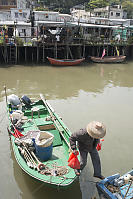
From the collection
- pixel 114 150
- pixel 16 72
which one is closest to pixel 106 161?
pixel 114 150

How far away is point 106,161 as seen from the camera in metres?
6.32

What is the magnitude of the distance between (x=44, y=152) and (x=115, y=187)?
6.80ft

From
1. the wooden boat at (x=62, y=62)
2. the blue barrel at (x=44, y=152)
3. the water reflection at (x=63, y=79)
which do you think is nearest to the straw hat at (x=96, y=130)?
the blue barrel at (x=44, y=152)

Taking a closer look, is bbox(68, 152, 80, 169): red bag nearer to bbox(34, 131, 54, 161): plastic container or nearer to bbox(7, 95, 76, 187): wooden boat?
bbox(7, 95, 76, 187): wooden boat

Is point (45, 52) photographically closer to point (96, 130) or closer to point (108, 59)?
point (108, 59)

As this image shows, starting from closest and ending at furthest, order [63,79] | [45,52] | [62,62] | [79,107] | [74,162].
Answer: [74,162] < [79,107] < [63,79] < [62,62] < [45,52]

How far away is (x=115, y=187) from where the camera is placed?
4480mm

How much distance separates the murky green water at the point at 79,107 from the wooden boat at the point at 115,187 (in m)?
0.83

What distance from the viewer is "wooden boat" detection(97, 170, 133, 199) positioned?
13.6ft

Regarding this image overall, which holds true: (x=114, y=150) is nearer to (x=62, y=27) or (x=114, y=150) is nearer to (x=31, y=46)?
(x=31, y=46)

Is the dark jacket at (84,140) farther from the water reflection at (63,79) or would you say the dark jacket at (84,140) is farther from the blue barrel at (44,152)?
the water reflection at (63,79)

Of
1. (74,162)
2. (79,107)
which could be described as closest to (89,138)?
(74,162)

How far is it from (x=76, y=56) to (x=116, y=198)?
67.5 ft

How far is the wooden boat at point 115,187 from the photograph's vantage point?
13.6 feet
